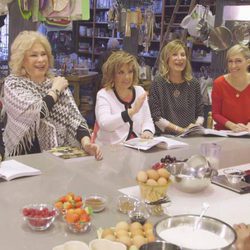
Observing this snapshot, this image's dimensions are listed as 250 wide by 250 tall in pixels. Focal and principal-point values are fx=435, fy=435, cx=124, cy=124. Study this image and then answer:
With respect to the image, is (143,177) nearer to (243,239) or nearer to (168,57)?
(243,239)

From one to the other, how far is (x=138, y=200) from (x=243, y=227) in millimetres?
459

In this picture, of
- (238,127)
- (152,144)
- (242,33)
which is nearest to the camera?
(152,144)

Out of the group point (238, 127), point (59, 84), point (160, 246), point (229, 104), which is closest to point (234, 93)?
point (229, 104)

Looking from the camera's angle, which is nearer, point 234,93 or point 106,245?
point 106,245

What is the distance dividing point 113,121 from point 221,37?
2.70 meters

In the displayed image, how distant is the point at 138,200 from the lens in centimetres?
170

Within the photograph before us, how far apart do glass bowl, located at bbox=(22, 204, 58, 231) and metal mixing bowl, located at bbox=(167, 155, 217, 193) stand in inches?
24.5

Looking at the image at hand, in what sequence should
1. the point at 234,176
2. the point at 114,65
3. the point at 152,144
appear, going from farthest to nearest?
1. the point at 114,65
2. the point at 152,144
3. the point at 234,176

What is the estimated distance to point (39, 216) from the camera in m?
1.45

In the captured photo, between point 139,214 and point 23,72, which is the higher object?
point 23,72

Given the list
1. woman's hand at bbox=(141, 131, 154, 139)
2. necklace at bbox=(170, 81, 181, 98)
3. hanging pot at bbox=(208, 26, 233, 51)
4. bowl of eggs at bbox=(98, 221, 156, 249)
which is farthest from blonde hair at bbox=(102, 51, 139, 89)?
hanging pot at bbox=(208, 26, 233, 51)

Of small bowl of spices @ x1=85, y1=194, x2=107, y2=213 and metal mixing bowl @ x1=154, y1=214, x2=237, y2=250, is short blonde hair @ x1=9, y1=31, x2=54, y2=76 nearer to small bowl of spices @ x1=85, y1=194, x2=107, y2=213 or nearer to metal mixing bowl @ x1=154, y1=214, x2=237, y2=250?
small bowl of spices @ x1=85, y1=194, x2=107, y2=213

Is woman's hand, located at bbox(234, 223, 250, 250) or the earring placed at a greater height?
the earring

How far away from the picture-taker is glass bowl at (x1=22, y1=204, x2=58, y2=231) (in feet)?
4.72
